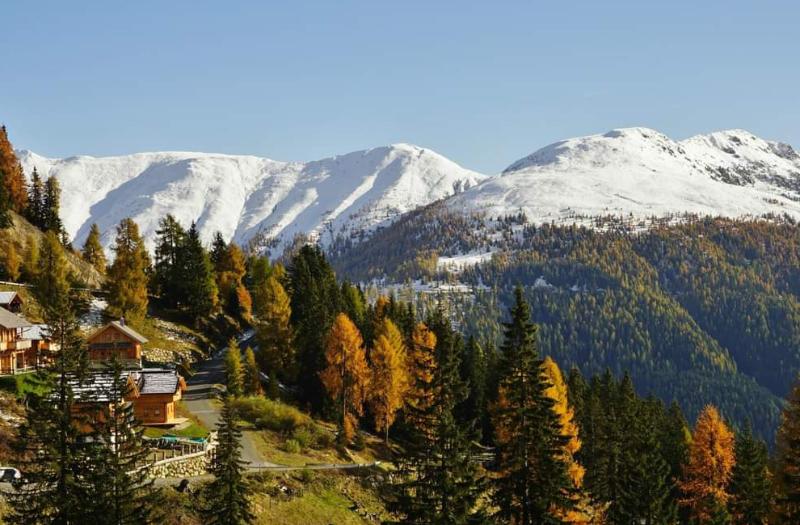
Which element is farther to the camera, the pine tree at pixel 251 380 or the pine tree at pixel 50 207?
the pine tree at pixel 50 207

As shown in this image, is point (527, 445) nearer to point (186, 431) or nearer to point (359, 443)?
point (186, 431)

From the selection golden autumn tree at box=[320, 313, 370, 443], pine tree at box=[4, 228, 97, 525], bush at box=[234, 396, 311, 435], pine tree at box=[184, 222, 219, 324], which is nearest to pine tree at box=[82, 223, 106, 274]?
pine tree at box=[184, 222, 219, 324]

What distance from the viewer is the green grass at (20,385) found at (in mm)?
56906

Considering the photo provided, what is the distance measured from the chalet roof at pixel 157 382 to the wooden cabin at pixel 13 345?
1003cm

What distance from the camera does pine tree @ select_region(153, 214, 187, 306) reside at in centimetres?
9744

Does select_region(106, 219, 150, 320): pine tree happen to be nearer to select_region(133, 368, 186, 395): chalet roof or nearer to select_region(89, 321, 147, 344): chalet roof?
select_region(89, 321, 147, 344): chalet roof

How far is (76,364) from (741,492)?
51.3m

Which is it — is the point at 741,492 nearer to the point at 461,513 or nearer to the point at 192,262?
the point at 461,513

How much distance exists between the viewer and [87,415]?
36.5 metres

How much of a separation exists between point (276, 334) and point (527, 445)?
51.0 meters

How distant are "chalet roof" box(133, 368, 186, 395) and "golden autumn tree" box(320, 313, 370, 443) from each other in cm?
1627

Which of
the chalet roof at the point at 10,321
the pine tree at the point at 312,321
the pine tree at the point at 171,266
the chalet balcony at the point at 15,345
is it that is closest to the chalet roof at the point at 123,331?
the chalet balcony at the point at 15,345

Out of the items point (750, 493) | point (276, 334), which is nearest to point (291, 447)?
point (276, 334)

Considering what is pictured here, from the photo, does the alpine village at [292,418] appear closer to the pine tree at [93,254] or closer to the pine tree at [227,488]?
the pine tree at [227,488]
